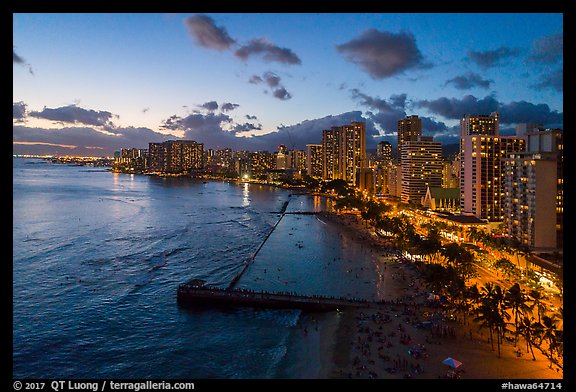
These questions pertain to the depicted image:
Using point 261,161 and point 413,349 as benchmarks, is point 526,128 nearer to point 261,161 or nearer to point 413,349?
point 413,349

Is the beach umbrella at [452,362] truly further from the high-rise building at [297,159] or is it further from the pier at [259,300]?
the high-rise building at [297,159]

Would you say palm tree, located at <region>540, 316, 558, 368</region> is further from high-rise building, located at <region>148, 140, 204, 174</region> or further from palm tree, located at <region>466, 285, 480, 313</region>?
high-rise building, located at <region>148, 140, 204, 174</region>

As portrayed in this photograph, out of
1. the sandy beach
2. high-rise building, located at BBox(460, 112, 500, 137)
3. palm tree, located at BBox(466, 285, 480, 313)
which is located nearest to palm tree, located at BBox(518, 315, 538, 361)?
the sandy beach

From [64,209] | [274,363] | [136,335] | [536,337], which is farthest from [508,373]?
[64,209]

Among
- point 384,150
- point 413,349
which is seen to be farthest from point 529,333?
point 384,150
